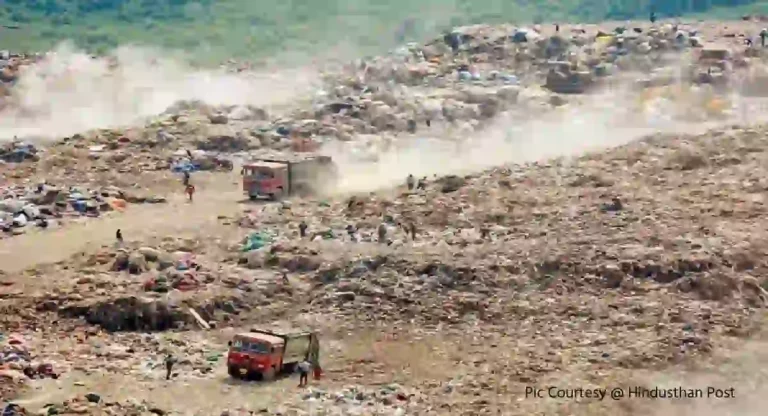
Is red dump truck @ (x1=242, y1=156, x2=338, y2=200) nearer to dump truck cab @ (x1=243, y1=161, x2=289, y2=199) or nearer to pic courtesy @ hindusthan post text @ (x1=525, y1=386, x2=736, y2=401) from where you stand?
dump truck cab @ (x1=243, y1=161, x2=289, y2=199)

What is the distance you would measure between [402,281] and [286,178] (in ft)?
23.4

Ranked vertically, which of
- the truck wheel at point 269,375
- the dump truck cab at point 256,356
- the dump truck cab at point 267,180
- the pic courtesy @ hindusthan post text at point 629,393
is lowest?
the pic courtesy @ hindusthan post text at point 629,393

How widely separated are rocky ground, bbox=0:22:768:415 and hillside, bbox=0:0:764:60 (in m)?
27.2

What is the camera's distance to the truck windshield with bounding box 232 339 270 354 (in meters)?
17.2

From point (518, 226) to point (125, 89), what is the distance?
23.2 metres

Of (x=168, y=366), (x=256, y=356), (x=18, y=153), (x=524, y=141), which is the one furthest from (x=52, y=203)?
(x=524, y=141)

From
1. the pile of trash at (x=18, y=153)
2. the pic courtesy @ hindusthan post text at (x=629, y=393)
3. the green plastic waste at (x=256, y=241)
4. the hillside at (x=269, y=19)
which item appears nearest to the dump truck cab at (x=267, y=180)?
the green plastic waste at (x=256, y=241)

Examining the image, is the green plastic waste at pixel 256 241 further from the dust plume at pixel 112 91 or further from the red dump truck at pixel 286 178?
the dust plume at pixel 112 91

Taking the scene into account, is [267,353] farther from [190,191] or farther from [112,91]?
[112,91]

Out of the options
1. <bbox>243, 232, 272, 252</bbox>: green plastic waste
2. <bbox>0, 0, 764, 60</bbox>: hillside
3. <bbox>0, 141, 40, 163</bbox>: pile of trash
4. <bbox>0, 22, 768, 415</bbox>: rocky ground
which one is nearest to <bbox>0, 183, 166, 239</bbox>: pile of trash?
<bbox>0, 22, 768, 415</bbox>: rocky ground

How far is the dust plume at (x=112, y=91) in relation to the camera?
38.5m

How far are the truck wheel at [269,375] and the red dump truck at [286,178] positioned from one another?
9.64 meters

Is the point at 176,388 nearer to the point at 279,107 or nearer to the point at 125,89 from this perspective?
the point at 279,107

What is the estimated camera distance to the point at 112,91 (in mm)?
42656
